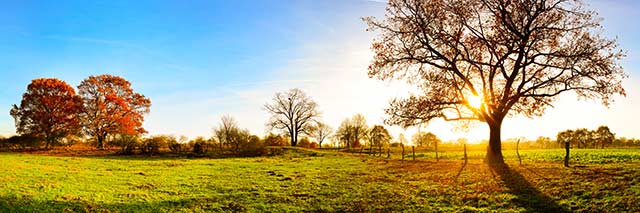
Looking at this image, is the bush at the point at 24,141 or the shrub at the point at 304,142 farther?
the shrub at the point at 304,142

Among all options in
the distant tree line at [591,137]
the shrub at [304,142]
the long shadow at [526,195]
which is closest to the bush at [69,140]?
the shrub at [304,142]

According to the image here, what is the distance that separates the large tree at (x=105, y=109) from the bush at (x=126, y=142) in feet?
3.84

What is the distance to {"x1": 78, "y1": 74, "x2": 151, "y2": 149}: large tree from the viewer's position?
189 ft

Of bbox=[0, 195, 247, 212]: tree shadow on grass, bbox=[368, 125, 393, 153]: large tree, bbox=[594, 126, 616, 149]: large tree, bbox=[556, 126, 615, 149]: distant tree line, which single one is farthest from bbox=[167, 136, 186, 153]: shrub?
bbox=[594, 126, 616, 149]: large tree

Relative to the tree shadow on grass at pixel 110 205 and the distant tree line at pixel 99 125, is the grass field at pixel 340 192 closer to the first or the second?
the tree shadow on grass at pixel 110 205

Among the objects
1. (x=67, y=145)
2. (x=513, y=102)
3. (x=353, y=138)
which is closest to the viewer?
(x=513, y=102)

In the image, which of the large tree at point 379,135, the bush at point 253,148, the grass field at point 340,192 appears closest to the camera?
the grass field at point 340,192

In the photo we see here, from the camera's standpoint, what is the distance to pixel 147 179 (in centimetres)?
2288

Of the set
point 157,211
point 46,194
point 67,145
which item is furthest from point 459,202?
point 67,145

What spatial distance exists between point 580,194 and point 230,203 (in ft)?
45.1

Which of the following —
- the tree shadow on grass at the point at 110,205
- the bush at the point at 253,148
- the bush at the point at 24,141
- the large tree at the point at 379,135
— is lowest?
the tree shadow on grass at the point at 110,205

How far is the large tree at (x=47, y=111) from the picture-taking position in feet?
177

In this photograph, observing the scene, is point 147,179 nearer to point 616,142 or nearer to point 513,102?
point 513,102

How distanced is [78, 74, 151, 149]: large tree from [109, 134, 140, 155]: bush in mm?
1169
